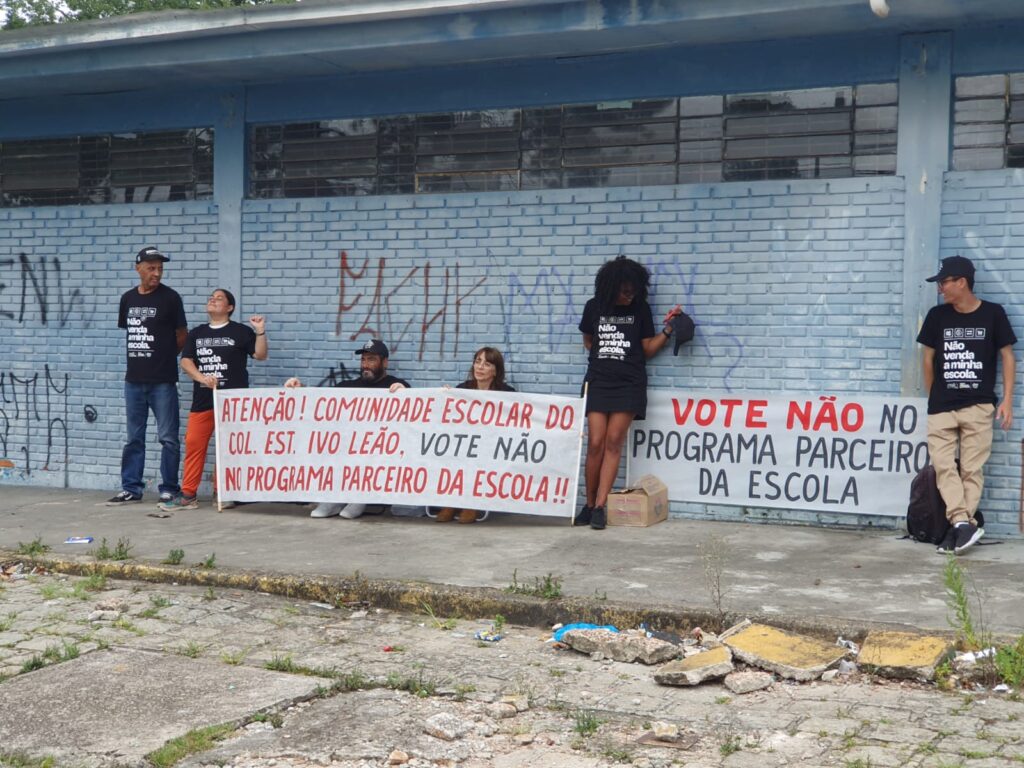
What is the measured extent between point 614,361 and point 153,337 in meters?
3.89

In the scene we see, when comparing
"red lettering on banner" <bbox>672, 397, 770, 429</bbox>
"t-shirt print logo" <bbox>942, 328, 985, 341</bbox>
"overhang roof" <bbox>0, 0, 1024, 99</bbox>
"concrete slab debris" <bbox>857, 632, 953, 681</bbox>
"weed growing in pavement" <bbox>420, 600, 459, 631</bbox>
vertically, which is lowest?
"weed growing in pavement" <bbox>420, 600, 459, 631</bbox>

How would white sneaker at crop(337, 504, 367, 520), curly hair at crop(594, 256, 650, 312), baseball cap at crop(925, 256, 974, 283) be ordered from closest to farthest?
baseball cap at crop(925, 256, 974, 283) → curly hair at crop(594, 256, 650, 312) → white sneaker at crop(337, 504, 367, 520)

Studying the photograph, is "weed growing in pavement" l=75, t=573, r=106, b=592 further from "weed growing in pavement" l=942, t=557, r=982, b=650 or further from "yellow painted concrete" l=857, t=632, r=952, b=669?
"weed growing in pavement" l=942, t=557, r=982, b=650

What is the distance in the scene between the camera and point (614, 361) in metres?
9.30

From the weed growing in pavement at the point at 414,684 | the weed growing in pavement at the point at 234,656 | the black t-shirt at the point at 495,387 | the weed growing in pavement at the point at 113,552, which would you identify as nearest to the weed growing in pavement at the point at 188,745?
the weed growing in pavement at the point at 414,684

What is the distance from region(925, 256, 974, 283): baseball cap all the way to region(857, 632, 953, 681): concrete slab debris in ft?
9.72

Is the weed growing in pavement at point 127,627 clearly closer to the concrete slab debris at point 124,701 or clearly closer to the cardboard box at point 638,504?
the concrete slab debris at point 124,701

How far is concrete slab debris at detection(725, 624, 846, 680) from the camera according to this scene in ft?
18.4

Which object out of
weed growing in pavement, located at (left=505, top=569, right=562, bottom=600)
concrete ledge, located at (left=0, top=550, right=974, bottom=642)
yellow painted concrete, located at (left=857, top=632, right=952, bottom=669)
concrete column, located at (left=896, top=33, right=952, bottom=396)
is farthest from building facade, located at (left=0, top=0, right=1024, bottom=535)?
yellow painted concrete, located at (left=857, top=632, right=952, bottom=669)

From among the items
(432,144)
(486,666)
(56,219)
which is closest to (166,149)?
(56,219)

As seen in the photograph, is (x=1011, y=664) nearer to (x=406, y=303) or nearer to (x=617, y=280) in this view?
(x=617, y=280)

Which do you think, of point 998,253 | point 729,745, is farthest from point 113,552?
point 998,253

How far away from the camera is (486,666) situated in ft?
19.2

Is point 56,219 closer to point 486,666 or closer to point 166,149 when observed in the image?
point 166,149
